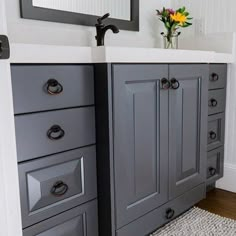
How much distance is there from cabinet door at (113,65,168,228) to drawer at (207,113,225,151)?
1.83 feet

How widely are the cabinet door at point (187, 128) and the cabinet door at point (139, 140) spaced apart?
2.6 inches

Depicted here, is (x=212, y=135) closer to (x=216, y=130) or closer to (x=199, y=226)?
(x=216, y=130)

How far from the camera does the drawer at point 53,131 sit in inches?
37.9

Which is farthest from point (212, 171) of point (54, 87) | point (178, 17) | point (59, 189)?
point (54, 87)

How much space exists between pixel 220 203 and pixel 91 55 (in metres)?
1.34

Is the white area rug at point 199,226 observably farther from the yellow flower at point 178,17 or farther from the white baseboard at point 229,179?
the yellow flower at point 178,17

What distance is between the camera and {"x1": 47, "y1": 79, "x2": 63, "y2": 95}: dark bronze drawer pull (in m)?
1.01

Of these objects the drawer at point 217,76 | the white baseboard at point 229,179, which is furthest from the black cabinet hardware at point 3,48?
the white baseboard at point 229,179

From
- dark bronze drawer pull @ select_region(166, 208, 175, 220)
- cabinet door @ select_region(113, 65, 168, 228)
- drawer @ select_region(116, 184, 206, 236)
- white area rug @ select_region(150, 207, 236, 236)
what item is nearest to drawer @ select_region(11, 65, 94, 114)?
cabinet door @ select_region(113, 65, 168, 228)

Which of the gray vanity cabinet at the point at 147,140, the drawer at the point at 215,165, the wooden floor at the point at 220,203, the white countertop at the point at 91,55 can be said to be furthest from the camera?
the drawer at the point at 215,165

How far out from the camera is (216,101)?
1.86 meters

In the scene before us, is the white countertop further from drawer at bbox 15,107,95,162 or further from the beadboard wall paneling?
the beadboard wall paneling

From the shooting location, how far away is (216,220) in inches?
65.0

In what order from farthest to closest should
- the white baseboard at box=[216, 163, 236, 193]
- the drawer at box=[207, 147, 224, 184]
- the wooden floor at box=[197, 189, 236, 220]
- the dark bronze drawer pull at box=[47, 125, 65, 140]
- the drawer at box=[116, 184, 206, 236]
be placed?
the white baseboard at box=[216, 163, 236, 193]
the drawer at box=[207, 147, 224, 184]
the wooden floor at box=[197, 189, 236, 220]
the drawer at box=[116, 184, 206, 236]
the dark bronze drawer pull at box=[47, 125, 65, 140]
